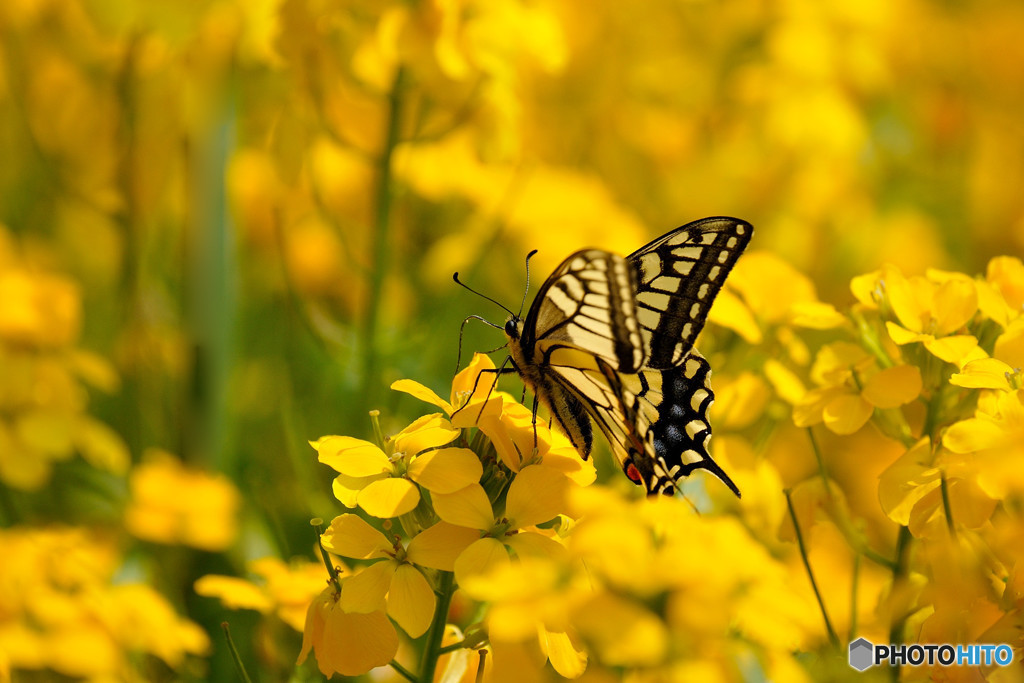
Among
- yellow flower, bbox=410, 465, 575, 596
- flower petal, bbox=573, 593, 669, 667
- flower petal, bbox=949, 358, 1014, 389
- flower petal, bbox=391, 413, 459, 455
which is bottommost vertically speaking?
flower petal, bbox=573, 593, 669, 667

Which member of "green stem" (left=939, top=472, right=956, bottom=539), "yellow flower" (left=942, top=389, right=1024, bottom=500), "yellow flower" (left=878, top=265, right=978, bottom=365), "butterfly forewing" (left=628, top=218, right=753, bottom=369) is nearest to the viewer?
"yellow flower" (left=942, top=389, right=1024, bottom=500)

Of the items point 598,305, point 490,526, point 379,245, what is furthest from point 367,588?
point 379,245

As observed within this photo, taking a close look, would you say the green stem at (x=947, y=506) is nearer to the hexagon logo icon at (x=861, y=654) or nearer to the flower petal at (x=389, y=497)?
the hexagon logo icon at (x=861, y=654)

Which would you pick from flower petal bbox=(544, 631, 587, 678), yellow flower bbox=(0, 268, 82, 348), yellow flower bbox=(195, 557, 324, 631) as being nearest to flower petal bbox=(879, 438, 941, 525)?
flower petal bbox=(544, 631, 587, 678)

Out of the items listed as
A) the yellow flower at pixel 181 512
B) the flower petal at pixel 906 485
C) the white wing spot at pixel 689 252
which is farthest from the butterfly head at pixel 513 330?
the yellow flower at pixel 181 512

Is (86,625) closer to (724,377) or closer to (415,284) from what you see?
(724,377)

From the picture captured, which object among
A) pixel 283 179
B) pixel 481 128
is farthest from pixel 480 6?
pixel 283 179

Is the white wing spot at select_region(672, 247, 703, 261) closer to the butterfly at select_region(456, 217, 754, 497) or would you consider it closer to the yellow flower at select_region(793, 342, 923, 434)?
the butterfly at select_region(456, 217, 754, 497)
